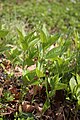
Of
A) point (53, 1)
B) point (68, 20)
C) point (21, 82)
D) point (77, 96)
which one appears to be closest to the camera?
point (77, 96)

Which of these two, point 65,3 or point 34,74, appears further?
point 65,3

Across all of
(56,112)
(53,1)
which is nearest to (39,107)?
(56,112)

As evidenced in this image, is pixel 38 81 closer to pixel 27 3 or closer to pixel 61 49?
pixel 61 49

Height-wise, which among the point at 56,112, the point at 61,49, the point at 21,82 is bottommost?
the point at 56,112

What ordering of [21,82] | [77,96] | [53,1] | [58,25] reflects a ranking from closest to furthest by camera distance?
1. [77,96]
2. [21,82]
3. [58,25]
4. [53,1]

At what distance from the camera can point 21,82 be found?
278cm

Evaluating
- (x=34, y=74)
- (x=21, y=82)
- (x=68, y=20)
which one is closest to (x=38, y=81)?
(x=34, y=74)

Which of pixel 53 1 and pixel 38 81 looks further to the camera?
pixel 53 1

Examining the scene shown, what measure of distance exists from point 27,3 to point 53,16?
79 centimetres

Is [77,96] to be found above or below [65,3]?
below

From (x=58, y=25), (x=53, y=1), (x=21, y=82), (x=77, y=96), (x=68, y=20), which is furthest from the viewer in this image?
(x=53, y=1)

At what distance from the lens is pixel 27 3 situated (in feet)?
24.2

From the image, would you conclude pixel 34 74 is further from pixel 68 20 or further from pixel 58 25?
pixel 68 20

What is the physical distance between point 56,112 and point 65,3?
5.66m
